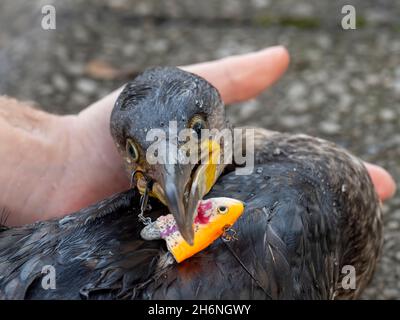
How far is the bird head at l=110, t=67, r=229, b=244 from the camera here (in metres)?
2.26

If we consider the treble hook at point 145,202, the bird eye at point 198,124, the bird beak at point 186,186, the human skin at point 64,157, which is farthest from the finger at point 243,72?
the treble hook at point 145,202

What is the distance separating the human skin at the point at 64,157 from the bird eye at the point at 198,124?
94 cm

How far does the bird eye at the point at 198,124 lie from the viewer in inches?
99.9

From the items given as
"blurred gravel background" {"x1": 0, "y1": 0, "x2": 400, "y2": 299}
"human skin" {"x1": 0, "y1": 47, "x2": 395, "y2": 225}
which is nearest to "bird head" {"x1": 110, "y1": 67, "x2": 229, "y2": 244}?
"human skin" {"x1": 0, "y1": 47, "x2": 395, "y2": 225}

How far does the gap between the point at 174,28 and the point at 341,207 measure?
3.40 metres

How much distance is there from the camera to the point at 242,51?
216 inches

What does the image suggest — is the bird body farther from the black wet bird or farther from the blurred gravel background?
the blurred gravel background

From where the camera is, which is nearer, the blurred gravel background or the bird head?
the bird head

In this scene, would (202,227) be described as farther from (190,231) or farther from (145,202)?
(145,202)

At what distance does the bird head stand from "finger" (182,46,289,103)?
843 mm

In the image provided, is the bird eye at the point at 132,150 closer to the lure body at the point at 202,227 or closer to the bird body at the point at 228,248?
the bird body at the point at 228,248

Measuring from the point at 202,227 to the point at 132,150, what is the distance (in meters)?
0.44

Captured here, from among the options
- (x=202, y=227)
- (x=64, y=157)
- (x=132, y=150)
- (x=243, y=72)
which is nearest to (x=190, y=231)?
(x=202, y=227)

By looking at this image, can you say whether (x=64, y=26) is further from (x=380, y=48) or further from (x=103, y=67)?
(x=380, y=48)
